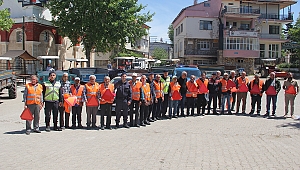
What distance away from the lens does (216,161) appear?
20.5 feet

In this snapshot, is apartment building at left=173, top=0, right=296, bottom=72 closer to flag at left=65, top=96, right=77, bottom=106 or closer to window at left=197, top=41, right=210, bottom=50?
window at left=197, top=41, right=210, bottom=50

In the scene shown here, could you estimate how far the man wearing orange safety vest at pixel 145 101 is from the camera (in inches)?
400

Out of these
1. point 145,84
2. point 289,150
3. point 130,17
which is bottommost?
point 289,150

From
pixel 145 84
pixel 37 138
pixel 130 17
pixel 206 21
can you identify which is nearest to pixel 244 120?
pixel 145 84

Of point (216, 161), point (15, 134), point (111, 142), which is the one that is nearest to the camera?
point (216, 161)

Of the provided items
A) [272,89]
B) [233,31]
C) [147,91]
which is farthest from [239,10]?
[147,91]

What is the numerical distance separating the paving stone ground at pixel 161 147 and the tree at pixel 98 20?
21099mm

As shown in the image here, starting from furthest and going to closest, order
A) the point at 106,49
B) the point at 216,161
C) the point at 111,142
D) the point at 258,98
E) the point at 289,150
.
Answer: the point at 106,49, the point at 258,98, the point at 111,142, the point at 289,150, the point at 216,161

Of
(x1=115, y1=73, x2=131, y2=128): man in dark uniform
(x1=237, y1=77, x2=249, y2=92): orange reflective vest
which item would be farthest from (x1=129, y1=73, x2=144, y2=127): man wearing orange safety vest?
(x1=237, y1=77, x2=249, y2=92): orange reflective vest

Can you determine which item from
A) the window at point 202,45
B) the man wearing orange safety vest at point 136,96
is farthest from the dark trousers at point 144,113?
the window at point 202,45

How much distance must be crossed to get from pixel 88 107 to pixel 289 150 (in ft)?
19.4

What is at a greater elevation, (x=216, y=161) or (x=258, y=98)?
(x=258, y=98)

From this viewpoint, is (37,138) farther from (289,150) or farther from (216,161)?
(289,150)

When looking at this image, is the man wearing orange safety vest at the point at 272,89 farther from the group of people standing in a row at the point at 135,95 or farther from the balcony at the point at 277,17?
the balcony at the point at 277,17
